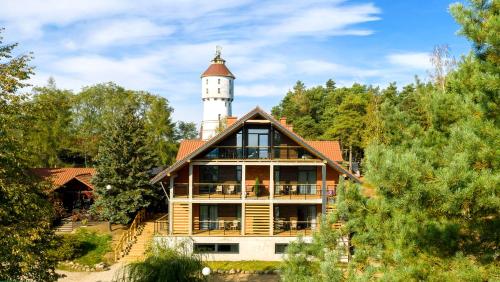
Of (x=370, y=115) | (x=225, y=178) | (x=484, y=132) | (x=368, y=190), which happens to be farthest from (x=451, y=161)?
(x=370, y=115)

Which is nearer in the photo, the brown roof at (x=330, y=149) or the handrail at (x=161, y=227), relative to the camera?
the handrail at (x=161, y=227)

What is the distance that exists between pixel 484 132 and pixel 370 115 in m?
38.2

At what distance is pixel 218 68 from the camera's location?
64.9 meters

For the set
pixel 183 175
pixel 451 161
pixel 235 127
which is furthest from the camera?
pixel 183 175

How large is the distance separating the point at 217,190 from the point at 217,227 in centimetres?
235

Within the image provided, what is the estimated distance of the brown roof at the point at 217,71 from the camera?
64312mm

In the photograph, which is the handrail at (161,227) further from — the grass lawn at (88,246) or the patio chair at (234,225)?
the patio chair at (234,225)

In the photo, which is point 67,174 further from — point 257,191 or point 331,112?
point 331,112

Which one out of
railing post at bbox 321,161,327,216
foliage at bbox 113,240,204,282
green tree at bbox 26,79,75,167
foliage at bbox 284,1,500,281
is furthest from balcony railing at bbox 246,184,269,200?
green tree at bbox 26,79,75,167

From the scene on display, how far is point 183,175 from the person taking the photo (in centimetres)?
2752

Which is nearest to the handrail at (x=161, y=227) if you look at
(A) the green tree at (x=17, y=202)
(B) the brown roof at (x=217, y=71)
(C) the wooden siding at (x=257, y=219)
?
(C) the wooden siding at (x=257, y=219)

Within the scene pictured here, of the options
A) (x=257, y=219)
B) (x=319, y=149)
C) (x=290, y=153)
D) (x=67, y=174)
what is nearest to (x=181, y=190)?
(x=257, y=219)

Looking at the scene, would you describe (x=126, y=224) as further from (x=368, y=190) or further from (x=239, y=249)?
(x=368, y=190)

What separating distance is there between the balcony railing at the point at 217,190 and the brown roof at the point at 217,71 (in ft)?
126
